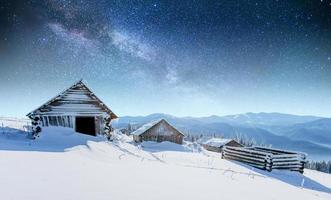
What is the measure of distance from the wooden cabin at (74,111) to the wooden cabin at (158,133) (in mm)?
18976

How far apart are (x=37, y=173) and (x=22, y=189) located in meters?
1.41

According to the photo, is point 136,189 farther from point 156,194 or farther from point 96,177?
point 96,177

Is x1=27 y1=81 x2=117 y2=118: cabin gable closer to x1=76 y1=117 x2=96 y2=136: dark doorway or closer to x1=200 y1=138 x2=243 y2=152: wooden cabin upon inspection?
x1=76 y1=117 x2=96 y2=136: dark doorway

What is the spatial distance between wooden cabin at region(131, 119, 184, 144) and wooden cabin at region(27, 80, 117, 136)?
1898 centimetres

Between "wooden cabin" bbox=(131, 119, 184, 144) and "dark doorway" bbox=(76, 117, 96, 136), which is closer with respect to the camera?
"dark doorway" bbox=(76, 117, 96, 136)

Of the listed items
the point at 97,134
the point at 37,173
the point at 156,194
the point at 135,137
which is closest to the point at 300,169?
the point at 97,134

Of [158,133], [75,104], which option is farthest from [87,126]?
[158,133]

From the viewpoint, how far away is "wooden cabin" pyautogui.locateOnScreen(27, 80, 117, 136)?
51.6 feet

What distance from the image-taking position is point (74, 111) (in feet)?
55.3

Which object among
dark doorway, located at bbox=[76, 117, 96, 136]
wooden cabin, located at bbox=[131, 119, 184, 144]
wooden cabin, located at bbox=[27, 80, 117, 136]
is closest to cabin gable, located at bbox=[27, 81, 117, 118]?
wooden cabin, located at bbox=[27, 80, 117, 136]

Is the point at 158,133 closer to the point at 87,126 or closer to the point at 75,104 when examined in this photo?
the point at 87,126

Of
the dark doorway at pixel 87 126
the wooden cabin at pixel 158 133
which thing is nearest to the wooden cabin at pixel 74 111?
the dark doorway at pixel 87 126

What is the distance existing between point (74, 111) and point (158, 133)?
23.1 metres

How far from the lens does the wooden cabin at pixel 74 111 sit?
51.6 ft
